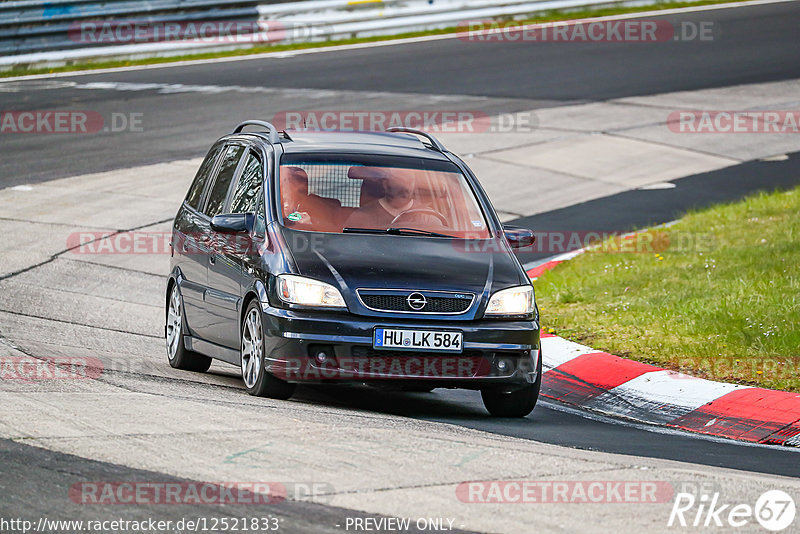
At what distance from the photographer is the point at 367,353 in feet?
25.5

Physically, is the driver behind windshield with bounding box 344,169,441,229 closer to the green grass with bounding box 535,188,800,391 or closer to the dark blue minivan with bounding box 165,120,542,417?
the dark blue minivan with bounding box 165,120,542,417

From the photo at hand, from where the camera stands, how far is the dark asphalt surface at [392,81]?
19688 millimetres

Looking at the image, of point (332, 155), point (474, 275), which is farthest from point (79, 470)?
point (332, 155)

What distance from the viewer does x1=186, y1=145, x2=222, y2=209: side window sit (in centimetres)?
1001

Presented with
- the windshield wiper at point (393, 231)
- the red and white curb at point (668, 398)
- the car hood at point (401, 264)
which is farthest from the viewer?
the windshield wiper at point (393, 231)

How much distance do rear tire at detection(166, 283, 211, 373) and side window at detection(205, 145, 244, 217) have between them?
0.72 metres

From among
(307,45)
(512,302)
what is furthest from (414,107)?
(512,302)

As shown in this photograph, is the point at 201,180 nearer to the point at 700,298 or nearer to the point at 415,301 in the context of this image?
the point at 415,301

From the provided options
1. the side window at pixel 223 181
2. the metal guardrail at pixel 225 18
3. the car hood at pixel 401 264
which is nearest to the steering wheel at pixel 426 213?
the car hood at pixel 401 264

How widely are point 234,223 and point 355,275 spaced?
45.7 inches

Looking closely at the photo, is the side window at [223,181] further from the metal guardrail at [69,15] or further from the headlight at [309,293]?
the metal guardrail at [69,15]

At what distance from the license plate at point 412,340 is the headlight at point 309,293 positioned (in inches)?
11.3

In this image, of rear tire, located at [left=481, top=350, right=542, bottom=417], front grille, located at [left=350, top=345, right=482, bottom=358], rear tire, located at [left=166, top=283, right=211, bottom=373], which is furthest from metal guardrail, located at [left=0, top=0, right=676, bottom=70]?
front grille, located at [left=350, top=345, right=482, bottom=358]

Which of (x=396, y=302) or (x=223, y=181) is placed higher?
(x=223, y=181)
